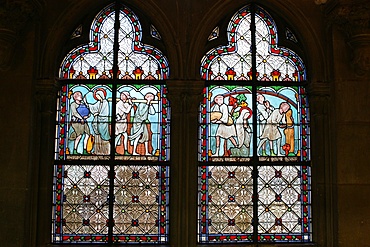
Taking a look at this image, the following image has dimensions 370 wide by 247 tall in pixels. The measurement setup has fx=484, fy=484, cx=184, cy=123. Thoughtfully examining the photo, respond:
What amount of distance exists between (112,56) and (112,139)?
96cm

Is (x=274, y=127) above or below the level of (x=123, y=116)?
below

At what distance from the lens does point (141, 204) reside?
528cm

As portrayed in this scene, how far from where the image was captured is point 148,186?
5.31 meters
